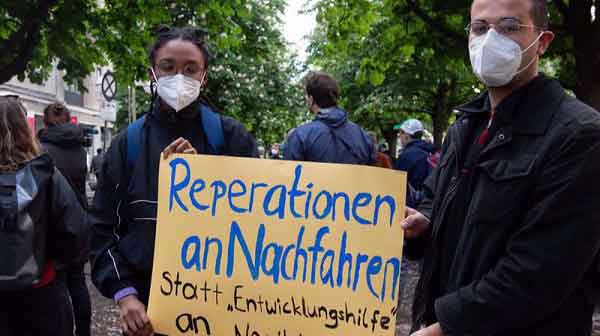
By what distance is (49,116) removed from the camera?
4.98m

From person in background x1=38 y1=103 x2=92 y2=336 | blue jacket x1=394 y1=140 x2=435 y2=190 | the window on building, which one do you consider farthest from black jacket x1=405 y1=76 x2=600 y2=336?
the window on building

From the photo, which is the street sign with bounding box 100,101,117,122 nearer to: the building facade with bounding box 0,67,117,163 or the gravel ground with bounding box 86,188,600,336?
the building facade with bounding box 0,67,117,163

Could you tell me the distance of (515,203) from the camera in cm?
159

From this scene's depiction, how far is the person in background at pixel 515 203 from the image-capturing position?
153 centimetres

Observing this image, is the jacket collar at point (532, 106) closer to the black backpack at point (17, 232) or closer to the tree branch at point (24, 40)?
the black backpack at point (17, 232)

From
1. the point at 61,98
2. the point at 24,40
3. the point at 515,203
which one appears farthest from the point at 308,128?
the point at 61,98

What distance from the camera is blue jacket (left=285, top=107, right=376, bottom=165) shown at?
14.6ft

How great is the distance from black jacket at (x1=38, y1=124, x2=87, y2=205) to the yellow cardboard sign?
2.96 metres

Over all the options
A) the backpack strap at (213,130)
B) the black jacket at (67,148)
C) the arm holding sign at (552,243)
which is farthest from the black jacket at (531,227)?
the black jacket at (67,148)

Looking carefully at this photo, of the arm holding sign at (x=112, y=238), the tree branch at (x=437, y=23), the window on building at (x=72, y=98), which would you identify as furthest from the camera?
the window on building at (x=72, y=98)

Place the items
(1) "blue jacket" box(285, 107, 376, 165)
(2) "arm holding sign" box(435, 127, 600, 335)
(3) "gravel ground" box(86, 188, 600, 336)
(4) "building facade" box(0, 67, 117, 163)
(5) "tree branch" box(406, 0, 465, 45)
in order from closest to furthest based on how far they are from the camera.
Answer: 1. (2) "arm holding sign" box(435, 127, 600, 335)
2. (1) "blue jacket" box(285, 107, 376, 165)
3. (3) "gravel ground" box(86, 188, 600, 336)
4. (5) "tree branch" box(406, 0, 465, 45)
5. (4) "building facade" box(0, 67, 117, 163)

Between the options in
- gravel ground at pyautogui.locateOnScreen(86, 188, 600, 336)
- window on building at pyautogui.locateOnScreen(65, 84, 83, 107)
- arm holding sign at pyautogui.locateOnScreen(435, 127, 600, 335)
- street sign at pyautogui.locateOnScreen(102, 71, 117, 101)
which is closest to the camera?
arm holding sign at pyautogui.locateOnScreen(435, 127, 600, 335)

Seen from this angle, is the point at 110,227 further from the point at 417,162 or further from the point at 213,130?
the point at 417,162

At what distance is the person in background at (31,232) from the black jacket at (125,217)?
31.5 inches
